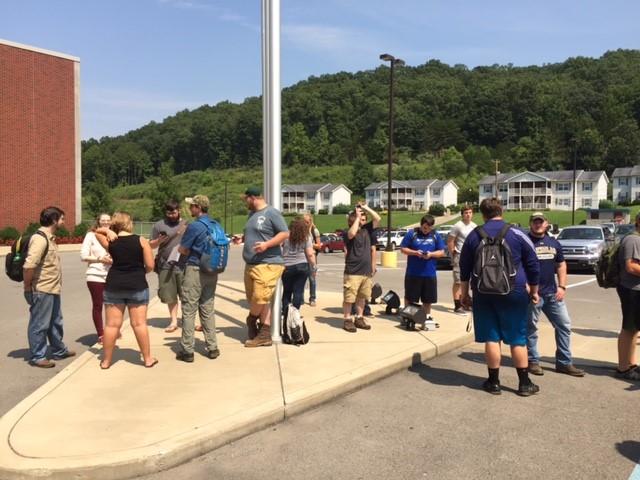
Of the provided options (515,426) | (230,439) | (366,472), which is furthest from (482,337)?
(230,439)

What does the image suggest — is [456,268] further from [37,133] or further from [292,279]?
[37,133]

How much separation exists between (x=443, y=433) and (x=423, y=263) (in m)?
4.18

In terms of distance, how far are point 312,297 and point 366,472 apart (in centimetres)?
722

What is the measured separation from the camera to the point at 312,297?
1107cm

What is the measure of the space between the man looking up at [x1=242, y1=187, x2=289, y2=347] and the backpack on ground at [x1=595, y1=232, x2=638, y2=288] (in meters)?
3.53

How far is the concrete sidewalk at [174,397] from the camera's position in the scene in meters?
3.93

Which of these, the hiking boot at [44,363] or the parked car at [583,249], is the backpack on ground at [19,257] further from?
the parked car at [583,249]

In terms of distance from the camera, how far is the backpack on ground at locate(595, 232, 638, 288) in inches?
239

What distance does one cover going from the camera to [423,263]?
8.55 m

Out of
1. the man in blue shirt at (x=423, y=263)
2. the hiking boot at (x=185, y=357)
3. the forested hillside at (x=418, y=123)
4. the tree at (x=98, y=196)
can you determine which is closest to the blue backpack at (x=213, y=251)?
the hiking boot at (x=185, y=357)

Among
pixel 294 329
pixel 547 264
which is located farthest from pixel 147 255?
pixel 547 264

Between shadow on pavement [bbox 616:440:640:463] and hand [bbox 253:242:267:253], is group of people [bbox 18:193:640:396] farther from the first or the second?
shadow on pavement [bbox 616:440:640:463]

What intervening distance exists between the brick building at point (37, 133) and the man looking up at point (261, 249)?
35.0m

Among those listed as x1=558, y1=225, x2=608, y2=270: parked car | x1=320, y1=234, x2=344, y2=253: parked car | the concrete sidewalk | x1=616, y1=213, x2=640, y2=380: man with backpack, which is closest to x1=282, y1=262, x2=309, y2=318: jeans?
the concrete sidewalk
